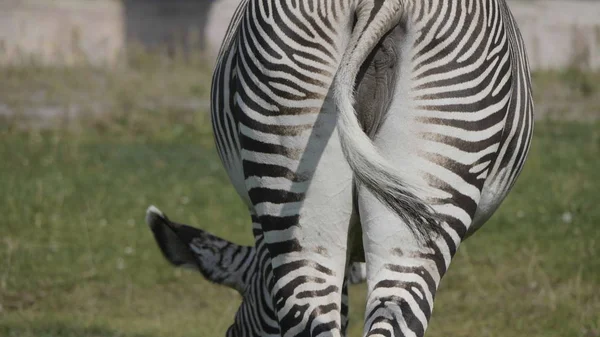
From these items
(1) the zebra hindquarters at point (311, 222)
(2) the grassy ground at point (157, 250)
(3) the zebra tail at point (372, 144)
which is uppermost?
(3) the zebra tail at point (372, 144)

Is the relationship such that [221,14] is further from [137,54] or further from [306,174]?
[306,174]

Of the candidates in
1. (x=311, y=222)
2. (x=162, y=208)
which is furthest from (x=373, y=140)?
(x=162, y=208)

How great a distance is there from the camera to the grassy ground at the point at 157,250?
6.30 m

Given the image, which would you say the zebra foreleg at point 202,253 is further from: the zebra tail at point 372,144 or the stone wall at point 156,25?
the stone wall at point 156,25

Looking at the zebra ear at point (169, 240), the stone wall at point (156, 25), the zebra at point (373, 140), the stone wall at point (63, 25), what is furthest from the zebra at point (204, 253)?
the stone wall at point (63, 25)

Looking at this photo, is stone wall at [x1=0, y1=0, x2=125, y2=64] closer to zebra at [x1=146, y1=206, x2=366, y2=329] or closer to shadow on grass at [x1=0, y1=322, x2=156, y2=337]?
shadow on grass at [x1=0, y1=322, x2=156, y2=337]

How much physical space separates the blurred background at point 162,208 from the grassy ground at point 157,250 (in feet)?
0.06

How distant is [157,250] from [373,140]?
4964 millimetres

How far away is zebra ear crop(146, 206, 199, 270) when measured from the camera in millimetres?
4926

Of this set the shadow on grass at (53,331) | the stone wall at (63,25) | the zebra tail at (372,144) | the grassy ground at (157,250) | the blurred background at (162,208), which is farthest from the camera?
the stone wall at (63,25)

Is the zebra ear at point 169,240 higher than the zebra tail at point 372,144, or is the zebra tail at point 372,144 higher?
the zebra tail at point 372,144

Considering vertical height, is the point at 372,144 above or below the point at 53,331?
above

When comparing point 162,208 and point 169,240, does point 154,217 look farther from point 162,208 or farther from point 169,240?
point 162,208

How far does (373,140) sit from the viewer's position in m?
3.20
